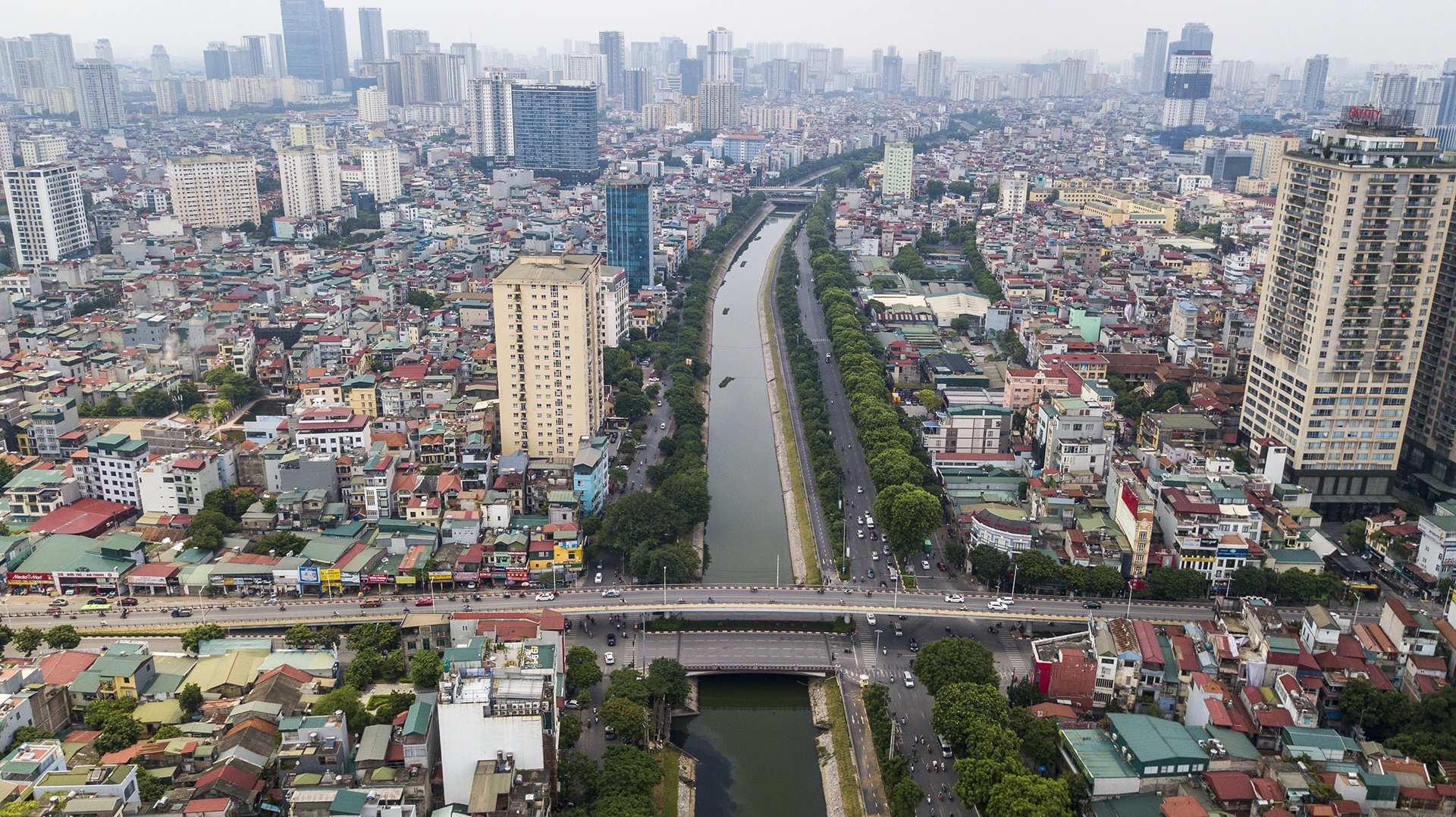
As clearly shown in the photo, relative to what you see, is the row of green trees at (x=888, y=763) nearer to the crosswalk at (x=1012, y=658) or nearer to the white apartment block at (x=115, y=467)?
the crosswalk at (x=1012, y=658)

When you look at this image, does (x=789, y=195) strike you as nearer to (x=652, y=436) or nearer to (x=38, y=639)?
(x=652, y=436)

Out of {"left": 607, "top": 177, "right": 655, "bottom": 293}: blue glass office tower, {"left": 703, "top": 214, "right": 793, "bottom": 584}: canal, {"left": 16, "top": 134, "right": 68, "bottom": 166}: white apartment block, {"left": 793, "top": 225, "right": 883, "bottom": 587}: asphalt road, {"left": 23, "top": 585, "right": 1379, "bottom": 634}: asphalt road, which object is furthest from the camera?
{"left": 16, "top": 134, "right": 68, "bottom": 166}: white apartment block

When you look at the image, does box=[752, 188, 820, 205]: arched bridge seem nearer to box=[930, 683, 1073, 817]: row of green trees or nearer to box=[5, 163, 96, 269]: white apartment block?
box=[5, 163, 96, 269]: white apartment block

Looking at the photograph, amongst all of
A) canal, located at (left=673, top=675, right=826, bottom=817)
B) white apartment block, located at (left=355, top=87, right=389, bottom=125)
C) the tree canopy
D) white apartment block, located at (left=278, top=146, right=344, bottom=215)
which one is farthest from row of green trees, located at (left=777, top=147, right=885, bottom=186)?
the tree canopy

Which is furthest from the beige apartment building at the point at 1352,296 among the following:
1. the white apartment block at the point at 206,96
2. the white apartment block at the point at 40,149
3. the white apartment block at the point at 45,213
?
the white apartment block at the point at 206,96

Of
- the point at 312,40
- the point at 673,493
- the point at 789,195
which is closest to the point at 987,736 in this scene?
the point at 673,493

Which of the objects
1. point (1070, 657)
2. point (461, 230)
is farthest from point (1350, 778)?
point (461, 230)
